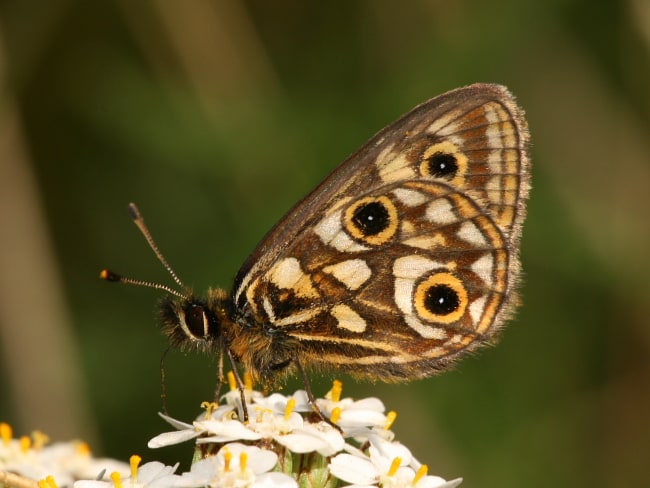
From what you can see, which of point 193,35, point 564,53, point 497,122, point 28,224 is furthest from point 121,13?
point 497,122

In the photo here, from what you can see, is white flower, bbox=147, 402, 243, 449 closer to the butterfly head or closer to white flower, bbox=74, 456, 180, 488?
white flower, bbox=74, 456, 180, 488

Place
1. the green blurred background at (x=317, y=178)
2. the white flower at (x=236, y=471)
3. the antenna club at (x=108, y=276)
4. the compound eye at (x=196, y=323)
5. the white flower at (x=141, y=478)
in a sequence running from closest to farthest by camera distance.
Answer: the white flower at (x=236, y=471) → the white flower at (x=141, y=478) → the antenna club at (x=108, y=276) → the compound eye at (x=196, y=323) → the green blurred background at (x=317, y=178)

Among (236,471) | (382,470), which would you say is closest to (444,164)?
(382,470)

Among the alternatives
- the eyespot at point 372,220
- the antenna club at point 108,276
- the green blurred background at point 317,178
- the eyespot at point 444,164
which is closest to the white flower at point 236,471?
the antenna club at point 108,276

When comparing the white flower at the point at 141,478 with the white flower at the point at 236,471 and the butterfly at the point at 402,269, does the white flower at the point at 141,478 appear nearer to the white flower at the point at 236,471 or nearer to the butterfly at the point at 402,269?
the white flower at the point at 236,471

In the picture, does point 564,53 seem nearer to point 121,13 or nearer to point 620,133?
point 620,133

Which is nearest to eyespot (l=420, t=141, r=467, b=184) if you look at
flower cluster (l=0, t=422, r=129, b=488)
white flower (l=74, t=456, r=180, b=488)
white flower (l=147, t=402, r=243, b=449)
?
white flower (l=147, t=402, r=243, b=449)
